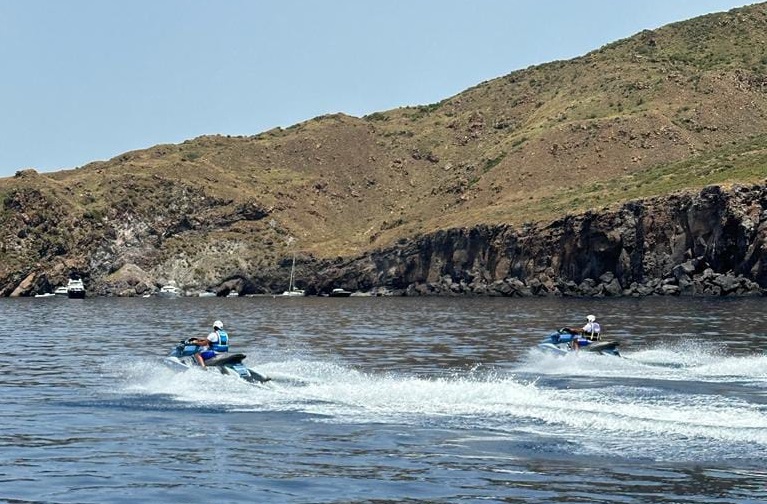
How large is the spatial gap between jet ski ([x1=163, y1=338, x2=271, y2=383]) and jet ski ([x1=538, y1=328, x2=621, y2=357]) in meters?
14.4

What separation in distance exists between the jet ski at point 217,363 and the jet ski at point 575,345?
14.4m

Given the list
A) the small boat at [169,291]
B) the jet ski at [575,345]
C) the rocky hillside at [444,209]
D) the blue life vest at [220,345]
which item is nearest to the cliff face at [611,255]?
the rocky hillside at [444,209]

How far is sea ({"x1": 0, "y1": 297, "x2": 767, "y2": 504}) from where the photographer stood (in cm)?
1950

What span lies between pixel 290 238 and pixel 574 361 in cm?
14084

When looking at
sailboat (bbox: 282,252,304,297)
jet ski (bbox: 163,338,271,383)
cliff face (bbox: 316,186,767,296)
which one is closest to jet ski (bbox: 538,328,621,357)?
jet ski (bbox: 163,338,271,383)

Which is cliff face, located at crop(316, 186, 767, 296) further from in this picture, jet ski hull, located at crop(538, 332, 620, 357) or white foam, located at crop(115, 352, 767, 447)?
white foam, located at crop(115, 352, 767, 447)

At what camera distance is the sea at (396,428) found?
768 inches

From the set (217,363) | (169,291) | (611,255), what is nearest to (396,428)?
(217,363)

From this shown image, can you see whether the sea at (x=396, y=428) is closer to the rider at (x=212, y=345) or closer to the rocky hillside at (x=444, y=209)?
the rider at (x=212, y=345)

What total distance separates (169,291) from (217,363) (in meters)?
131

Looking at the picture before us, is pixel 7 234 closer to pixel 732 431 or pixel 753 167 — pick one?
pixel 753 167

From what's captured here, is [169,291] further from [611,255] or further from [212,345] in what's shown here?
[212,345]

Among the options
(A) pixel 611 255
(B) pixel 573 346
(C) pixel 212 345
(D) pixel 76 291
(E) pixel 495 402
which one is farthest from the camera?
(D) pixel 76 291

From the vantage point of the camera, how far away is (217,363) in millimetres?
35281
